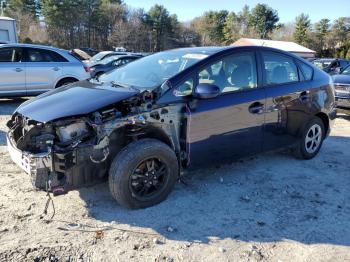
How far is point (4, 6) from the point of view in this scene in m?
61.0

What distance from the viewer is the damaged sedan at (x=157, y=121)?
3.52m

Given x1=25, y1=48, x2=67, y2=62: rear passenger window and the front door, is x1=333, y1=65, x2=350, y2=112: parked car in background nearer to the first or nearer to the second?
the front door

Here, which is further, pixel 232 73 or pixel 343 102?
pixel 343 102

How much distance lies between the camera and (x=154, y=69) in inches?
178

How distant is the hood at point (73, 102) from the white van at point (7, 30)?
768 inches

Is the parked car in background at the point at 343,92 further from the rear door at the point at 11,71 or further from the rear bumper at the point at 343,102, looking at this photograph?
the rear door at the point at 11,71

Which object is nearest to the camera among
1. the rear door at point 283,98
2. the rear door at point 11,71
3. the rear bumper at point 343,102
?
the rear door at point 283,98

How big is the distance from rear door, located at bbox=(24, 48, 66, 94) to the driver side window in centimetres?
676

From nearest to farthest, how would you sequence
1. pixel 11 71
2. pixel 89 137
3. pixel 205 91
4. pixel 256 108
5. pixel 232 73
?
1. pixel 89 137
2. pixel 205 91
3. pixel 232 73
4. pixel 256 108
5. pixel 11 71

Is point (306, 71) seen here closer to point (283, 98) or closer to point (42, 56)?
point (283, 98)

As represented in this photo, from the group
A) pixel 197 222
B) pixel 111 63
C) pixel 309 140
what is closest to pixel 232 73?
pixel 197 222

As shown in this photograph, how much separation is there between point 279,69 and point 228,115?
124 cm

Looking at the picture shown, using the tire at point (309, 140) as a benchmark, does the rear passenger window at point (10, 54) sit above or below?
above

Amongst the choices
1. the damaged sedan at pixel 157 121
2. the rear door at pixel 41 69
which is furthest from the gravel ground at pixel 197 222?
the rear door at pixel 41 69
